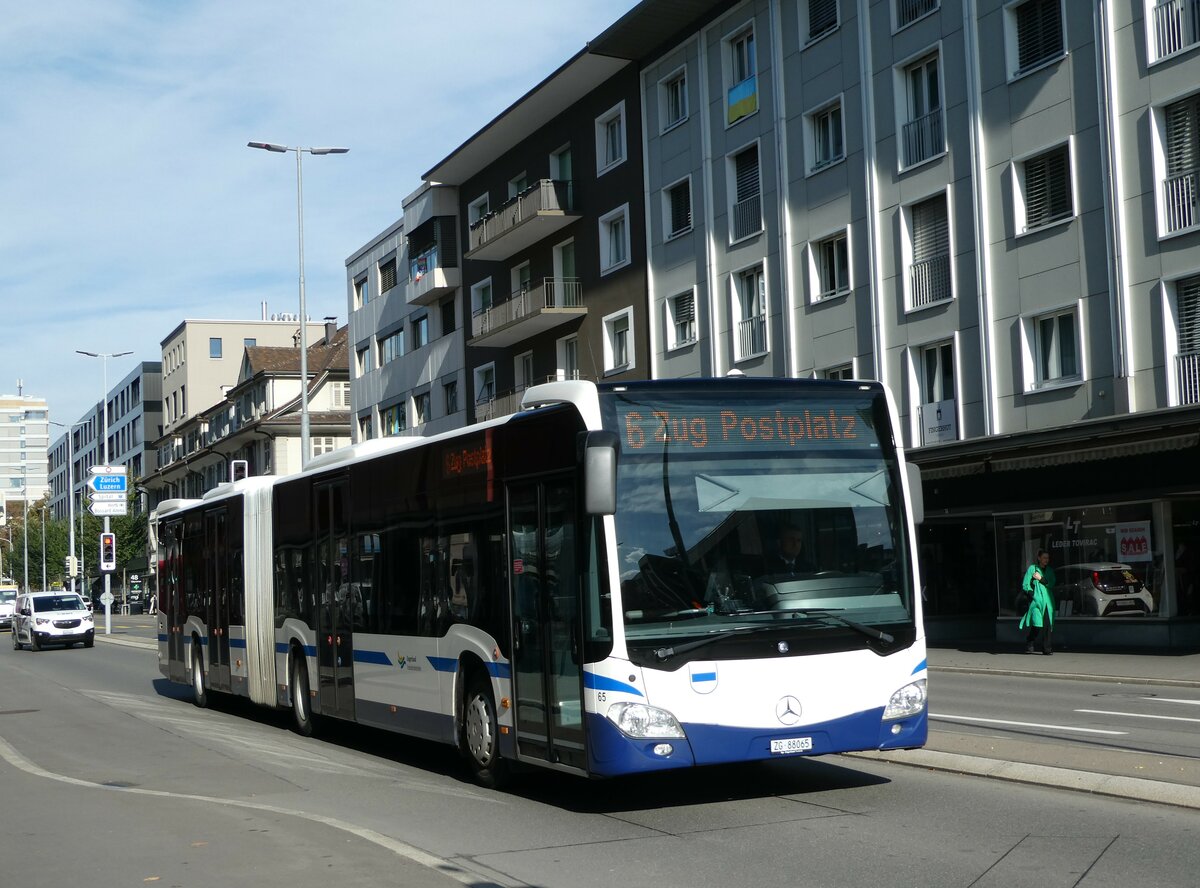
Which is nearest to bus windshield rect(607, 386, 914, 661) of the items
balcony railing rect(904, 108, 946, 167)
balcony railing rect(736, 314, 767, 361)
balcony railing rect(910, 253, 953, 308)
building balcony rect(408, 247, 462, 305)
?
balcony railing rect(910, 253, 953, 308)

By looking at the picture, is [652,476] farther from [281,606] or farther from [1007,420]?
[1007,420]

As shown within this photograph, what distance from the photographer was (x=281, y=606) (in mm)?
16953

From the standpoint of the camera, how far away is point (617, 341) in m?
42.8

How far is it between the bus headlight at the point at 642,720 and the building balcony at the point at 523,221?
36.0 meters

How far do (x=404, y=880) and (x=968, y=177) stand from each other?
2407cm

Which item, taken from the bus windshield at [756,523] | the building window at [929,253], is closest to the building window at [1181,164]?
the building window at [929,253]

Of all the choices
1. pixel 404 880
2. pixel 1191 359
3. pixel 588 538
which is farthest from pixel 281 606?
pixel 1191 359

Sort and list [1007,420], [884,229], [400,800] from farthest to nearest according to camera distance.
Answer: [884,229], [1007,420], [400,800]

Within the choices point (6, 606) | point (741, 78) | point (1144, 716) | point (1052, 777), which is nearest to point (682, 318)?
point (741, 78)

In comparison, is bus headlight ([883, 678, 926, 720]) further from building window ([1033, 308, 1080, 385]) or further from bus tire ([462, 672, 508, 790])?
building window ([1033, 308, 1080, 385])

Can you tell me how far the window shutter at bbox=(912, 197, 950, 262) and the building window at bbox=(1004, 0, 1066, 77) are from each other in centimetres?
327

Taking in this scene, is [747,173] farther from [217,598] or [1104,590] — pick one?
[217,598]

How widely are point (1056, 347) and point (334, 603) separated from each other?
16821 mm

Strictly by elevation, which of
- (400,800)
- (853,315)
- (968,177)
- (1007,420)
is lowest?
(400,800)
